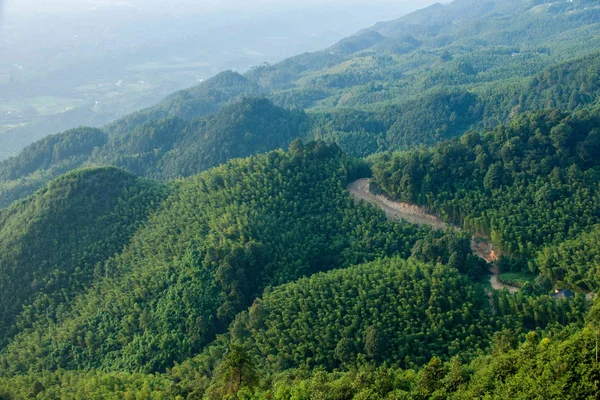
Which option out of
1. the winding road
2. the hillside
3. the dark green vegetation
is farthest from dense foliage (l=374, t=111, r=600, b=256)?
the hillside

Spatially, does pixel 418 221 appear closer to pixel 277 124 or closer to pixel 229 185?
pixel 229 185

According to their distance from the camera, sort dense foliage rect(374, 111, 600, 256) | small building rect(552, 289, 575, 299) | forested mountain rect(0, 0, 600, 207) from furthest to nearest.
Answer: forested mountain rect(0, 0, 600, 207) < dense foliage rect(374, 111, 600, 256) < small building rect(552, 289, 575, 299)

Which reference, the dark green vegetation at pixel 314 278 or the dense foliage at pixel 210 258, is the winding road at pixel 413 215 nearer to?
the dark green vegetation at pixel 314 278

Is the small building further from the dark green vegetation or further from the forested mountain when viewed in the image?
the forested mountain

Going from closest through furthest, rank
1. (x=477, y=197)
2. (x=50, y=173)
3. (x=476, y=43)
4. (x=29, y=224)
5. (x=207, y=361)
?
1. (x=207, y=361)
2. (x=477, y=197)
3. (x=29, y=224)
4. (x=50, y=173)
5. (x=476, y=43)

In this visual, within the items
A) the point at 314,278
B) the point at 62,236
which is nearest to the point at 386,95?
the point at 62,236

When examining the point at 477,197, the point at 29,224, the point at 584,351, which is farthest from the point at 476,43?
the point at 584,351

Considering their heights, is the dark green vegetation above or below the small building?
above
